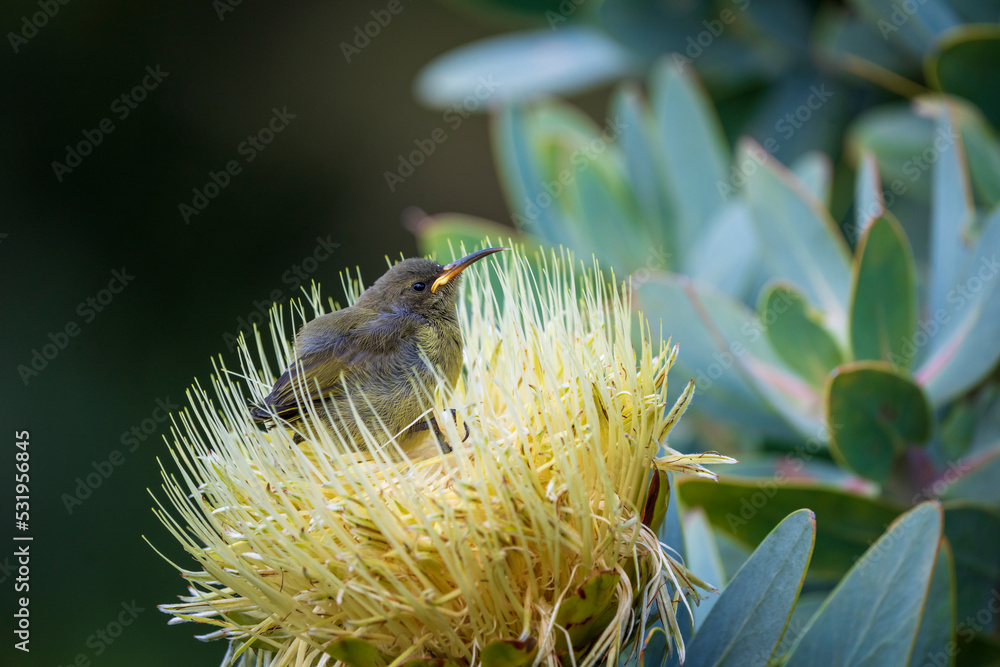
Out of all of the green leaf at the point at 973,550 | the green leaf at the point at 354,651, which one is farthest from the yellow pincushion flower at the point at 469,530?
the green leaf at the point at 973,550

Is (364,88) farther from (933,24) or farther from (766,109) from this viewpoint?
(933,24)

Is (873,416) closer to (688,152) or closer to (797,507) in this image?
(797,507)

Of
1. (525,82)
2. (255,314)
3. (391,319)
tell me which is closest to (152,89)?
(255,314)

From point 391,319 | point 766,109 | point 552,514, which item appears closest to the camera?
point 552,514

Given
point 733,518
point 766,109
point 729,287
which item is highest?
point 766,109

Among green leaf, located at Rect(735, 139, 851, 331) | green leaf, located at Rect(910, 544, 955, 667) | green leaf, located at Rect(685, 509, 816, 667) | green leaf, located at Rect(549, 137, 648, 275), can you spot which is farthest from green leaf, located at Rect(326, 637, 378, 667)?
green leaf, located at Rect(549, 137, 648, 275)

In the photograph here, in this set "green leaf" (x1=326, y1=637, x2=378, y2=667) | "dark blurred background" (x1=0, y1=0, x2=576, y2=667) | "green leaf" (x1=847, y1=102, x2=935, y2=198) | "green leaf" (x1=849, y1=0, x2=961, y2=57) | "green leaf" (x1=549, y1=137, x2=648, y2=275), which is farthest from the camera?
"dark blurred background" (x1=0, y1=0, x2=576, y2=667)

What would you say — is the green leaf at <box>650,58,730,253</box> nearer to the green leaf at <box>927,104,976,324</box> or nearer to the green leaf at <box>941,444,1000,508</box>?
the green leaf at <box>927,104,976,324</box>
